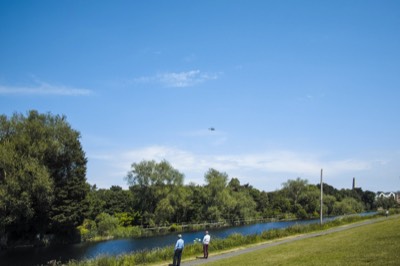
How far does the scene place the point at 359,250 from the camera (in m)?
20.8

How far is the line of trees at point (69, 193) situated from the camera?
54.3m

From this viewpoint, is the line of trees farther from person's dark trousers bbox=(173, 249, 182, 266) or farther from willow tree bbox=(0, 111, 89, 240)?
person's dark trousers bbox=(173, 249, 182, 266)

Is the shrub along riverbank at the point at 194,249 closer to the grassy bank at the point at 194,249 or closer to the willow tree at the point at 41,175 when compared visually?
the grassy bank at the point at 194,249

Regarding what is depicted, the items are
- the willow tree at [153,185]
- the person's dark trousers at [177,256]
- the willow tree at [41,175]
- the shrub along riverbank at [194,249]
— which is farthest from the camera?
the willow tree at [153,185]

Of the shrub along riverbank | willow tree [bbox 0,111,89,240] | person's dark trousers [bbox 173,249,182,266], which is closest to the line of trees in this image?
willow tree [bbox 0,111,89,240]

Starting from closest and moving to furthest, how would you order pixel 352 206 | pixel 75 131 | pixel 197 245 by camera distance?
pixel 197 245, pixel 75 131, pixel 352 206

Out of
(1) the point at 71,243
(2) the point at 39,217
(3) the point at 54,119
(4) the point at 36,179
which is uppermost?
(3) the point at 54,119

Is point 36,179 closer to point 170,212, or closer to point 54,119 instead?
point 54,119

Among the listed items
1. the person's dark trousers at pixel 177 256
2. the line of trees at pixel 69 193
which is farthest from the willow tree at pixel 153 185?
the person's dark trousers at pixel 177 256

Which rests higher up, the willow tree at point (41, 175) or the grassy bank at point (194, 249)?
the willow tree at point (41, 175)

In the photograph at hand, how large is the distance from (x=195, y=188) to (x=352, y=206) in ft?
223

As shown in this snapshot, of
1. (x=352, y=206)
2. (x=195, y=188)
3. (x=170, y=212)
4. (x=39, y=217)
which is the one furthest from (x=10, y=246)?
(x=352, y=206)

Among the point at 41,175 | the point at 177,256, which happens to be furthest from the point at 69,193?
the point at 177,256

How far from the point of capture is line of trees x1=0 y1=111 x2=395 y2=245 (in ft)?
178
